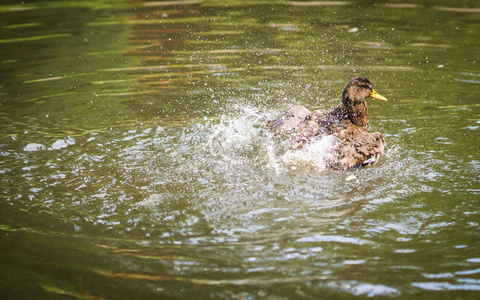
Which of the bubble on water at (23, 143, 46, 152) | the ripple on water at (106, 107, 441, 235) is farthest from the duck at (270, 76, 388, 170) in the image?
the bubble on water at (23, 143, 46, 152)

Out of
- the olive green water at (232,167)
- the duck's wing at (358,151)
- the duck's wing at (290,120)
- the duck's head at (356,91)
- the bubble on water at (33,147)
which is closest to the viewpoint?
the olive green water at (232,167)

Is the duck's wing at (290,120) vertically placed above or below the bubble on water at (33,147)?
above

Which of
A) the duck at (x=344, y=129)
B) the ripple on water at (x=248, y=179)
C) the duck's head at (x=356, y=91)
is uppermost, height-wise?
the duck's head at (x=356, y=91)

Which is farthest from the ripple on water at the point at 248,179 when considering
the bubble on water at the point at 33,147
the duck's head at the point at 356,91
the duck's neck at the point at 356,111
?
the bubble on water at the point at 33,147

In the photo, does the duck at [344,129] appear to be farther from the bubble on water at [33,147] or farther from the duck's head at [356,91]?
the bubble on water at [33,147]

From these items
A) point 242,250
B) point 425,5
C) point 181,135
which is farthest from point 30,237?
point 425,5

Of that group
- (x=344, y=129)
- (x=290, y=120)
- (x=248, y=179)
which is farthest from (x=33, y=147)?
(x=344, y=129)

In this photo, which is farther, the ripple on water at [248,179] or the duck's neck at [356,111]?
the duck's neck at [356,111]

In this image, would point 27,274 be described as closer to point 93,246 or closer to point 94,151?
point 93,246

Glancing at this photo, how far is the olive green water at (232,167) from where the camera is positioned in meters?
3.86

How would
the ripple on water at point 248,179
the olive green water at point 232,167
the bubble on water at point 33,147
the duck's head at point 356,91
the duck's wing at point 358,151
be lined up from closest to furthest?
the olive green water at point 232,167
the ripple on water at point 248,179
the duck's wing at point 358,151
the duck's head at point 356,91
the bubble on water at point 33,147

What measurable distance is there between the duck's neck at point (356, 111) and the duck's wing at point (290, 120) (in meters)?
0.55

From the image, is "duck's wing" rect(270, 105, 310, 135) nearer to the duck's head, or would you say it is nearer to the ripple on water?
the ripple on water

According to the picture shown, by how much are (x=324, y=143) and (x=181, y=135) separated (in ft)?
6.46
